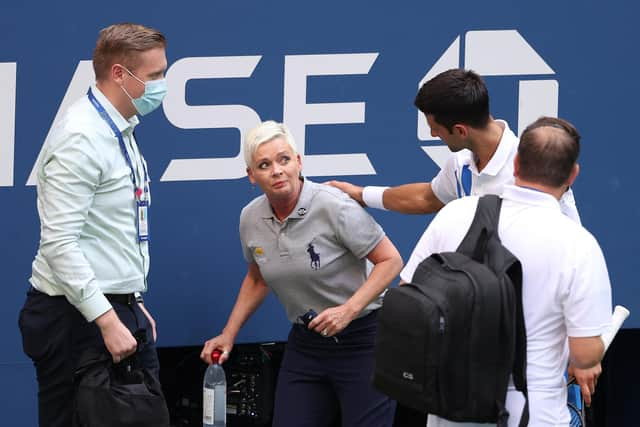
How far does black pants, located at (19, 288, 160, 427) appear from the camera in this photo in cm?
314

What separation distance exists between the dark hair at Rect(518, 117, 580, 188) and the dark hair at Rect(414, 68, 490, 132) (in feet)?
2.39

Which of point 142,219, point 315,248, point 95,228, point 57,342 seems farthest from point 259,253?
Answer: point 57,342

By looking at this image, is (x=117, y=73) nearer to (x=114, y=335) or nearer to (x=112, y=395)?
(x=114, y=335)

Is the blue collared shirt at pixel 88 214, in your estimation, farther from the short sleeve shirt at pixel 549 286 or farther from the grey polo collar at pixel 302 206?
the short sleeve shirt at pixel 549 286

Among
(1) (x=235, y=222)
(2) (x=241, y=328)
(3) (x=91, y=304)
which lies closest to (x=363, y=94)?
(1) (x=235, y=222)

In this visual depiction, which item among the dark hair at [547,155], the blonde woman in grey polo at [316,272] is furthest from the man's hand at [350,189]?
the dark hair at [547,155]

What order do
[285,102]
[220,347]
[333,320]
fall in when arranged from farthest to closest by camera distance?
[285,102]
[220,347]
[333,320]

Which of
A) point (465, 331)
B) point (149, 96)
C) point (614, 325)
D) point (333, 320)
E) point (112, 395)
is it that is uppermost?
point (149, 96)

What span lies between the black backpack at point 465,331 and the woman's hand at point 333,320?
0.74 metres

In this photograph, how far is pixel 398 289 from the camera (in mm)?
2648

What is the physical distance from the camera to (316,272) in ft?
11.4

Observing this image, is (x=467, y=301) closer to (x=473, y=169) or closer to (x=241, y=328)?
(x=473, y=169)

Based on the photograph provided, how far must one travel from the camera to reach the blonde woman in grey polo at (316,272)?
3479mm

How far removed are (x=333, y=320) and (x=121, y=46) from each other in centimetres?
102
